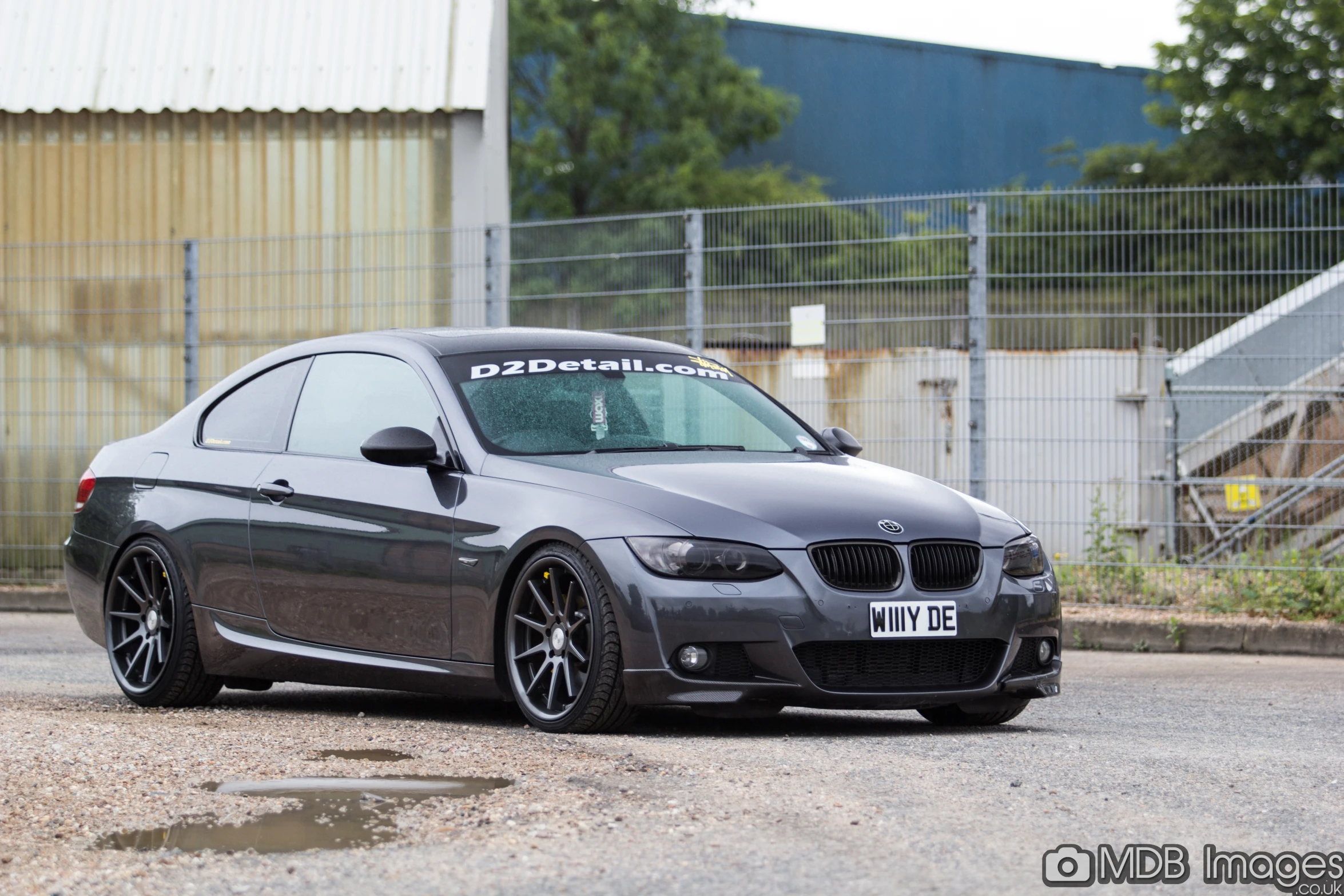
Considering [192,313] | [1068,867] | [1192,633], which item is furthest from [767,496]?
[192,313]

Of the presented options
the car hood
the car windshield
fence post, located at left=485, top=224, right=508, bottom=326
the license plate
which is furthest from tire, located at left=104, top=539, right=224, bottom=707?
fence post, located at left=485, top=224, right=508, bottom=326

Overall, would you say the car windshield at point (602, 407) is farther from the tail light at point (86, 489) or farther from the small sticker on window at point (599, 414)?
the tail light at point (86, 489)

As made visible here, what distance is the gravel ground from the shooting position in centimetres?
409

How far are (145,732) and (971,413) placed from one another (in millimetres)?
6743

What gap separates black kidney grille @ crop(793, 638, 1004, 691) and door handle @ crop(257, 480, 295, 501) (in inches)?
89.2

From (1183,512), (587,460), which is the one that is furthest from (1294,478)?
(587,460)

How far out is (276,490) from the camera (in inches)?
285

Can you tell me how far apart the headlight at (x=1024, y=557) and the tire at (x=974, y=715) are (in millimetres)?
475

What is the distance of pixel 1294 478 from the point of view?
11.1 meters

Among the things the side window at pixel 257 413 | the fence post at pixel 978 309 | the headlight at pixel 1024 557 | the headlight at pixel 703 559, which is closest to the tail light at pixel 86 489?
the side window at pixel 257 413

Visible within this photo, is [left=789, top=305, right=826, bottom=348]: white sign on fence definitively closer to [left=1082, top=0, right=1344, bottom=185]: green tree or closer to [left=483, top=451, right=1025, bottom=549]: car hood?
[left=483, top=451, right=1025, bottom=549]: car hood

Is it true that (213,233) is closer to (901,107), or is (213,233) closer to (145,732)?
(145,732)

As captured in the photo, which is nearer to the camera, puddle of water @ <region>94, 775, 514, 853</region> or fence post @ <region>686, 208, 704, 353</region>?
puddle of water @ <region>94, 775, 514, 853</region>

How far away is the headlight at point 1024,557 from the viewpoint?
21.4 ft
